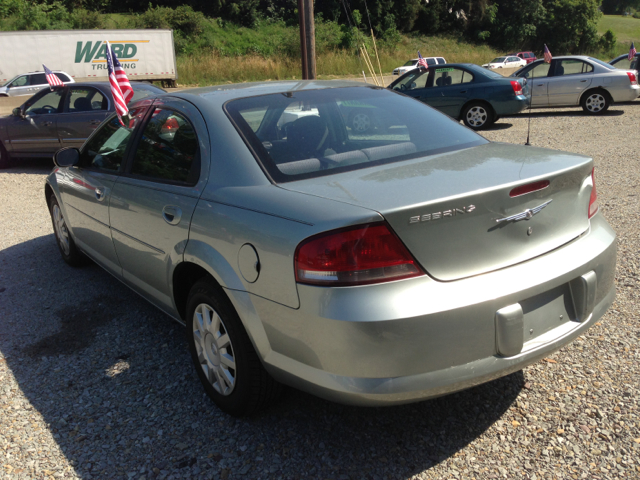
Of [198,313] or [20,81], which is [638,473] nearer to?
[198,313]

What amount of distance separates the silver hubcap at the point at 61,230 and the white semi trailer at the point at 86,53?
27.2 metres

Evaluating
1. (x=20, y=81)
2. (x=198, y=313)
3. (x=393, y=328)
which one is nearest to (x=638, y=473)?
(x=393, y=328)

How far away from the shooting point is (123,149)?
3.65 metres

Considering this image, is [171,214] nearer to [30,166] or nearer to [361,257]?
[361,257]

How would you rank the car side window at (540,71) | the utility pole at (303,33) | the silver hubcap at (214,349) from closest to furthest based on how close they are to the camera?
the silver hubcap at (214,349)
the utility pole at (303,33)
the car side window at (540,71)

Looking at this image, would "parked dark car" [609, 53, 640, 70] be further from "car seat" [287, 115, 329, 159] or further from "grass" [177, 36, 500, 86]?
"grass" [177, 36, 500, 86]

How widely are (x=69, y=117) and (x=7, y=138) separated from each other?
176 centimetres

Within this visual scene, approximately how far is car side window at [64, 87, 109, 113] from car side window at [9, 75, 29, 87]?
1437 cm

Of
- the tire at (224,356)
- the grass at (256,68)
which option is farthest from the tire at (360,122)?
the grass at (256,68)

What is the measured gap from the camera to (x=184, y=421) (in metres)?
2.78

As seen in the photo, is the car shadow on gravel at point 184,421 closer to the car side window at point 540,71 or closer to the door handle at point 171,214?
the door handle at point 171,214

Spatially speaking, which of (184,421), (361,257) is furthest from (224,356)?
(361,257)

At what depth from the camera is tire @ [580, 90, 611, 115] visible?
46.3 feet

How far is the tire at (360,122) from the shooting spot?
3131 millimetres
